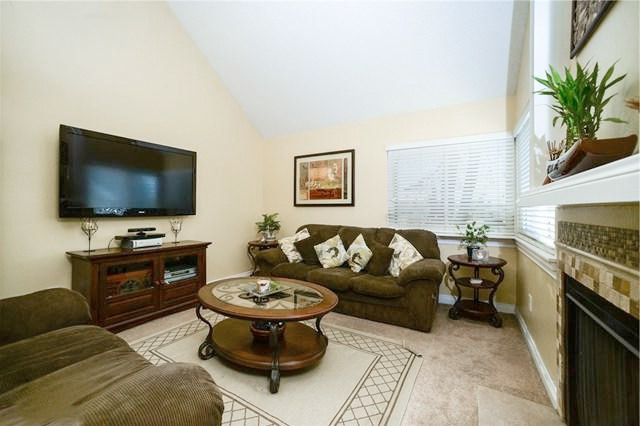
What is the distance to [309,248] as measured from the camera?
369cm

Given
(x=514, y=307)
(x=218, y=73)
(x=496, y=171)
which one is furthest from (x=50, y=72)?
(x=514, y=307)

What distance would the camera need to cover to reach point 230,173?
4.38 metres

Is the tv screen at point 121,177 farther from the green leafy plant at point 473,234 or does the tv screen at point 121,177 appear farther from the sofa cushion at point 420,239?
the green leafy plant at point 473,234

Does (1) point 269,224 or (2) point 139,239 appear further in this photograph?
(1) point 269,224

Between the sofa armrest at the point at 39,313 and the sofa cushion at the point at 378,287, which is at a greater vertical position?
the sofa armrest at the point at 39,313

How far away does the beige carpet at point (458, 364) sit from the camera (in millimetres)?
1576

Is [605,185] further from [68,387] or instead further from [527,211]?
[527,211]

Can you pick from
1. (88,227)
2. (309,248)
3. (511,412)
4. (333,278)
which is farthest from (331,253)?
(88,227)

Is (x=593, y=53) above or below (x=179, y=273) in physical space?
above

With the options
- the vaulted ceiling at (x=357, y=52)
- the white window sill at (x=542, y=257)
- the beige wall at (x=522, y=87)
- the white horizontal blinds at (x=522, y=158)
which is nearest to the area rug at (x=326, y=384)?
the white window sill at (x=542, y=257)

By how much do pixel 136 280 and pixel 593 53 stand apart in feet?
12.3

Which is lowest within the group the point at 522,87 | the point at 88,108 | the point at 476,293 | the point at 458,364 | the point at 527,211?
the point at 458,364

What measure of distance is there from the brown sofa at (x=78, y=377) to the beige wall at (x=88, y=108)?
1.24 metres

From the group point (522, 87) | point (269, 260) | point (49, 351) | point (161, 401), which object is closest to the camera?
point (161, 401)
